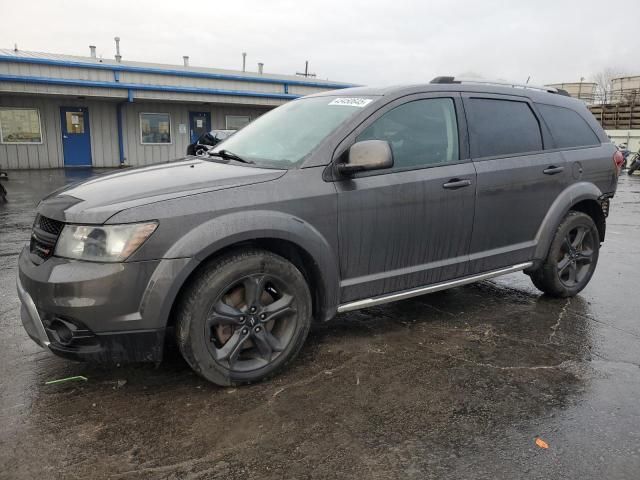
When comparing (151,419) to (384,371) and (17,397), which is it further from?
(384,371)

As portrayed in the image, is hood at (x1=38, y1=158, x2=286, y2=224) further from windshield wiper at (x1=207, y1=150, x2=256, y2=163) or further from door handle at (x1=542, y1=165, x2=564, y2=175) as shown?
Answer: door handle at (x1=542, y1=165, x2=564, y2=175)

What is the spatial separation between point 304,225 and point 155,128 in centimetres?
1979

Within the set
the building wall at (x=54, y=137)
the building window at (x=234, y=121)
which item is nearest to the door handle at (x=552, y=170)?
the building wall at (x=54, y=137)

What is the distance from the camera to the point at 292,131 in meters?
3.78

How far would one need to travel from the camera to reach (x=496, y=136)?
4.16 m

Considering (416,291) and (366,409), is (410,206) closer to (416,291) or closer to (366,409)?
(416,291)

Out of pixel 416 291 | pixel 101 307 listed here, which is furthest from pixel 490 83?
pixel 101 307

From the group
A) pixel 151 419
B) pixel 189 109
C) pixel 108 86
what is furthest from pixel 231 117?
pixel 151 419

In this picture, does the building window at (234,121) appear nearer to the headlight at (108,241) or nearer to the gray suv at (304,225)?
the gray suv at (304,225)

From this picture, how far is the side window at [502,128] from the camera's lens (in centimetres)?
405

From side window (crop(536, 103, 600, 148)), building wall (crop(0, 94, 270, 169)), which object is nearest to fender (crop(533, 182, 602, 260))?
side window (crop(536, 103, 600, 148))

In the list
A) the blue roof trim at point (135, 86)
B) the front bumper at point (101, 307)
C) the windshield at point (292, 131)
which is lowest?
the front bumper at point (101, 307)

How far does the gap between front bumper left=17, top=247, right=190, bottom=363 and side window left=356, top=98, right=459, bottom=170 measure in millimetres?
1672

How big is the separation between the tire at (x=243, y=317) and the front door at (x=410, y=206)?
0.42 metres
